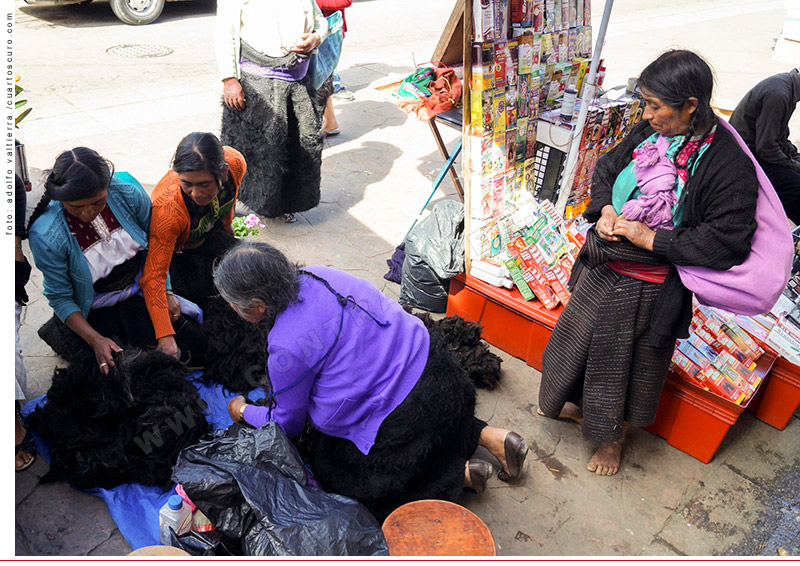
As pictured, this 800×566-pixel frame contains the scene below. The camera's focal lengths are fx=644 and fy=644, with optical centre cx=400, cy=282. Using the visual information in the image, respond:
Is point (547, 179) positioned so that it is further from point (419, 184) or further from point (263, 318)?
point (263, 318)

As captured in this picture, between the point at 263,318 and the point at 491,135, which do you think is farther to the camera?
the point at 491,135

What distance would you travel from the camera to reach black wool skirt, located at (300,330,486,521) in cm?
239

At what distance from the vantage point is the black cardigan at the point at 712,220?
91.2 inches

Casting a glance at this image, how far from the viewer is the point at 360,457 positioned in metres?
2.49

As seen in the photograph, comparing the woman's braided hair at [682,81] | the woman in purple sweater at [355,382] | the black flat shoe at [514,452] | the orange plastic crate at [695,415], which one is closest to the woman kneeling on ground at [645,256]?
the woman's braided hair at [682,81]

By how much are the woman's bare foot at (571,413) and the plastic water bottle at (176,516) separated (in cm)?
182

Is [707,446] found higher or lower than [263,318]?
lower

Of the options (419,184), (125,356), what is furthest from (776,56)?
(125,356)

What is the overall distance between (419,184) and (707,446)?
340 centimetres

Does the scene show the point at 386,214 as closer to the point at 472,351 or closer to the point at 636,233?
the point at 472,351

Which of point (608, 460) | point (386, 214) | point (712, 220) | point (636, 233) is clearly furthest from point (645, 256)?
point (386, 214)

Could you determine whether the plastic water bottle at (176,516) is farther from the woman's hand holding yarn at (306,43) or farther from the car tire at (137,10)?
the car tire at (137,10)

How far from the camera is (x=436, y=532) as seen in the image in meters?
2.10

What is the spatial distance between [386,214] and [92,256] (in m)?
2.68
